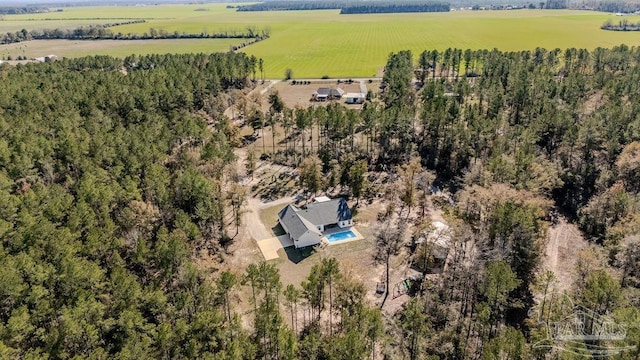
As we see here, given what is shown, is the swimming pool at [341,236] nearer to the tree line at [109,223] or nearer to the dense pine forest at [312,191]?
the dense pine forest at [312,191]

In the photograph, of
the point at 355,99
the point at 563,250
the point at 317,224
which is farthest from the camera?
the point at 355,99

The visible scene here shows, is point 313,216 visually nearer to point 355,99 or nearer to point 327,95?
point 355,99

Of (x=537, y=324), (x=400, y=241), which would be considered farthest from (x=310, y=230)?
(x=537, y=324)

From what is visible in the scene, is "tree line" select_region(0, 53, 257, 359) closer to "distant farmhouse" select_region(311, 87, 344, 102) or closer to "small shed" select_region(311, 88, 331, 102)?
"small shed" select_region(311, 88, 331, 102)

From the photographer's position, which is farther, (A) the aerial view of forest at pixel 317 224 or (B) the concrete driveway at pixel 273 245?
(B) the concrete driveway at pixel 273 245

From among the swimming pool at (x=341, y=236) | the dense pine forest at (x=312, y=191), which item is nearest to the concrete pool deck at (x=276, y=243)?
A: the swimming pool at (x=341, y=236)

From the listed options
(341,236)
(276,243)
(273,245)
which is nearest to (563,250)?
(341,236)
